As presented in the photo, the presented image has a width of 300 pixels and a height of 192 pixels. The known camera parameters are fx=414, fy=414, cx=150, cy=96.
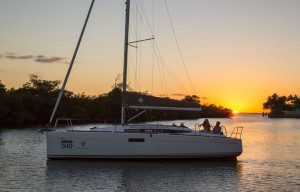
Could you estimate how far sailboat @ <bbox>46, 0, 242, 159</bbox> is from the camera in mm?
22938

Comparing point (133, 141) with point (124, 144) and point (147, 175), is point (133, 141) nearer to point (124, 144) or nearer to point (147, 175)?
point (124, 144)

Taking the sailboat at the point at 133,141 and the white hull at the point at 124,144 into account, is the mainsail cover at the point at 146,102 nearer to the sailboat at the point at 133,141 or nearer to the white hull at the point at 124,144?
the sailboat at the point at 133,141

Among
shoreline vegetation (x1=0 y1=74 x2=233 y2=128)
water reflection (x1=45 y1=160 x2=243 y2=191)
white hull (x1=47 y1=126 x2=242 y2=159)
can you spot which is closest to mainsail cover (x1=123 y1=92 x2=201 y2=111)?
white hull (x1=47 y1=126 x2=242 y2=159)

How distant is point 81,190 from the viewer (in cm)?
1644

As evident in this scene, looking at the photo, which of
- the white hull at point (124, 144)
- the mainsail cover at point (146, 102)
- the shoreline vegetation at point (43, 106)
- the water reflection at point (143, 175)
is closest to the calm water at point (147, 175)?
the water reflection at point (143, 175)

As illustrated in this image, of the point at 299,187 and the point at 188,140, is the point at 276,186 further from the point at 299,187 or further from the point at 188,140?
the point at 188,140

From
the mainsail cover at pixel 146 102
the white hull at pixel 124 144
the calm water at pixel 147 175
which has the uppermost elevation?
the mainsail cover at pixel 146 102

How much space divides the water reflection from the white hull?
48 cm

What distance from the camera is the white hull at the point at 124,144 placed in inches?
901

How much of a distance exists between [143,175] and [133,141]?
3.34 meters

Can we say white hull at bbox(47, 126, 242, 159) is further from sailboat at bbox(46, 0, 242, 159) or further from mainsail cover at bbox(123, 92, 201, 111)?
mainsail cover at bbox(123, 92, 201, 111)

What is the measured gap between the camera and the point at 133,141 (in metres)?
23.0

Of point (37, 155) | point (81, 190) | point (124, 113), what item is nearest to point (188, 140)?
point (124, 113)

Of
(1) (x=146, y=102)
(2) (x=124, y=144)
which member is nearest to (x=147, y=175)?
(2) (x=124, y=144)
